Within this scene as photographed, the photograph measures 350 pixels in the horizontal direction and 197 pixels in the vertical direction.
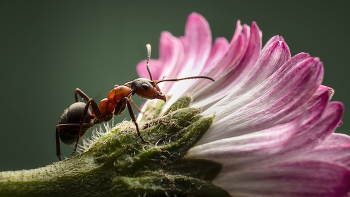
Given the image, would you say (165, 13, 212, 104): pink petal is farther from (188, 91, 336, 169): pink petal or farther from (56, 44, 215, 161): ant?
(188, 91, 336, 169): pink petal

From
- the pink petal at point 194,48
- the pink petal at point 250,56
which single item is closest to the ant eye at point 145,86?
the pink petal at point 194,48

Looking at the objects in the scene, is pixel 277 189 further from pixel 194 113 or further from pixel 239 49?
pixel 239 49

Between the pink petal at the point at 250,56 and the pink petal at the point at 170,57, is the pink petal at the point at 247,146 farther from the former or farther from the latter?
the pink petal at the point at 170,57

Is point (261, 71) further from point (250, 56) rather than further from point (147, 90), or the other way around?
point (147, 90)

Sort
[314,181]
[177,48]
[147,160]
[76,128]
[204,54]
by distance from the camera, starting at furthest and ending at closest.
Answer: [177,48] → [204,54] → [76,128] → [147,160] → [314,181]

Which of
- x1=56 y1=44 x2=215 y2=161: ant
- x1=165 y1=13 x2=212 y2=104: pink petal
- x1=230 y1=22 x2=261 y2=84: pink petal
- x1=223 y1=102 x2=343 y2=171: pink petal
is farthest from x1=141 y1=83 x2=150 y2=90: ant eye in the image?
x1=223 y1=102 x2=343 y2=171: pink petal

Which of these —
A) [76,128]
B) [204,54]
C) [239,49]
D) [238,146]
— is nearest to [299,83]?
[238,146]

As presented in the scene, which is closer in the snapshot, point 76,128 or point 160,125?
point 160,125
